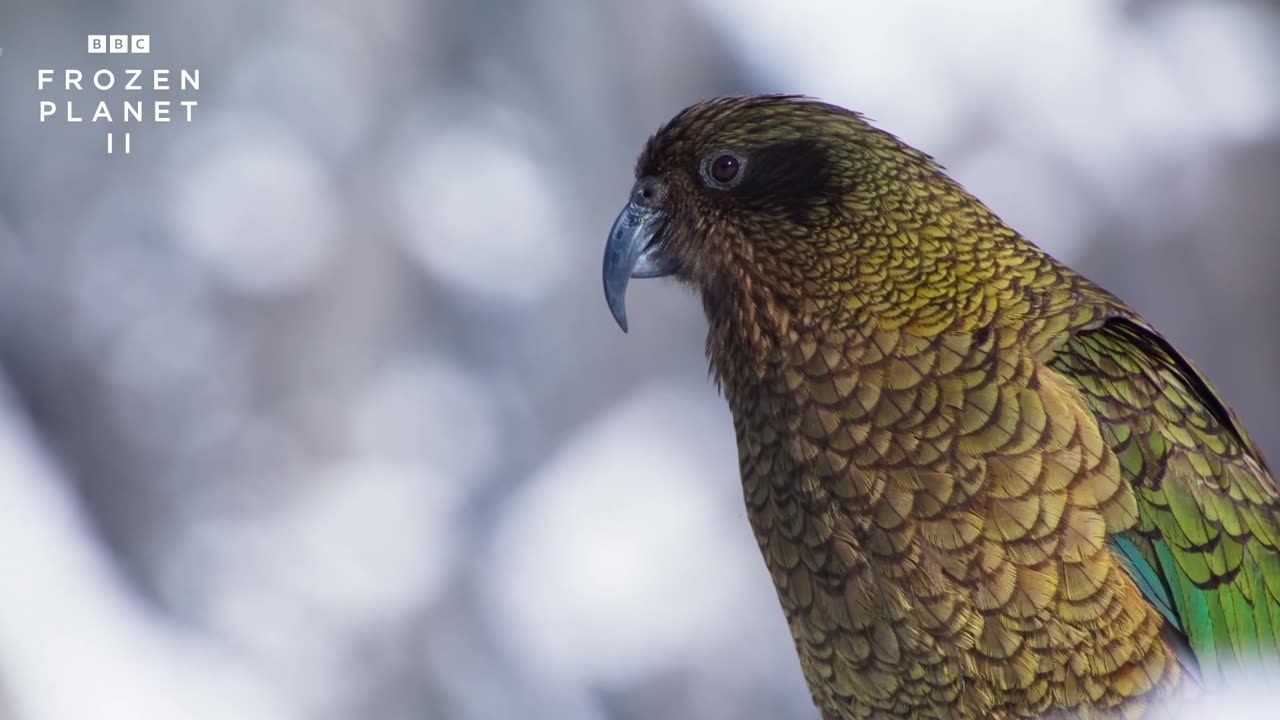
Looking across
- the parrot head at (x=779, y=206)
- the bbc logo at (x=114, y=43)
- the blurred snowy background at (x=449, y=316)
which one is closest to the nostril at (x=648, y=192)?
the parrot head at (x=779, y=206)

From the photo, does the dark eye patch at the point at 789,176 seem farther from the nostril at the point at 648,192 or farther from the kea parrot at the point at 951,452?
the nostril at the point at 648,192

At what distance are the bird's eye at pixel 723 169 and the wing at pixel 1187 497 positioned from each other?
0.37 meters

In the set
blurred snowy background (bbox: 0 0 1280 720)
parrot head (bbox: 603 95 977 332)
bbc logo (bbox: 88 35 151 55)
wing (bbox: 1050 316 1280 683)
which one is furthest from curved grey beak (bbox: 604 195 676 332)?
bbc logo (bbox: 88 35 151 55)

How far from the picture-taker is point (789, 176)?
110 cm

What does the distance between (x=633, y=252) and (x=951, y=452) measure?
0.42m

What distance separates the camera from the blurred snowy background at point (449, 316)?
138 cm

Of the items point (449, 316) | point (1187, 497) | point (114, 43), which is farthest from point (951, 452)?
point (114, 43)

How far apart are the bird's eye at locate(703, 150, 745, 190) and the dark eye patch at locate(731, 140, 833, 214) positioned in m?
0.02

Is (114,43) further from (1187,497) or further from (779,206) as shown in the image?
(1187,497)

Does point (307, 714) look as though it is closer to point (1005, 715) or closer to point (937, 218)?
point (1005, 715)

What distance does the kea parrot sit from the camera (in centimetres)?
94

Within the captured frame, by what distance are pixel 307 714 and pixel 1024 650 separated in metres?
0.94

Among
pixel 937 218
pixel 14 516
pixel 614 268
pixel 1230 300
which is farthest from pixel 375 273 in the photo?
pixel 1230 300

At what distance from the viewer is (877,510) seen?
3.19ft
